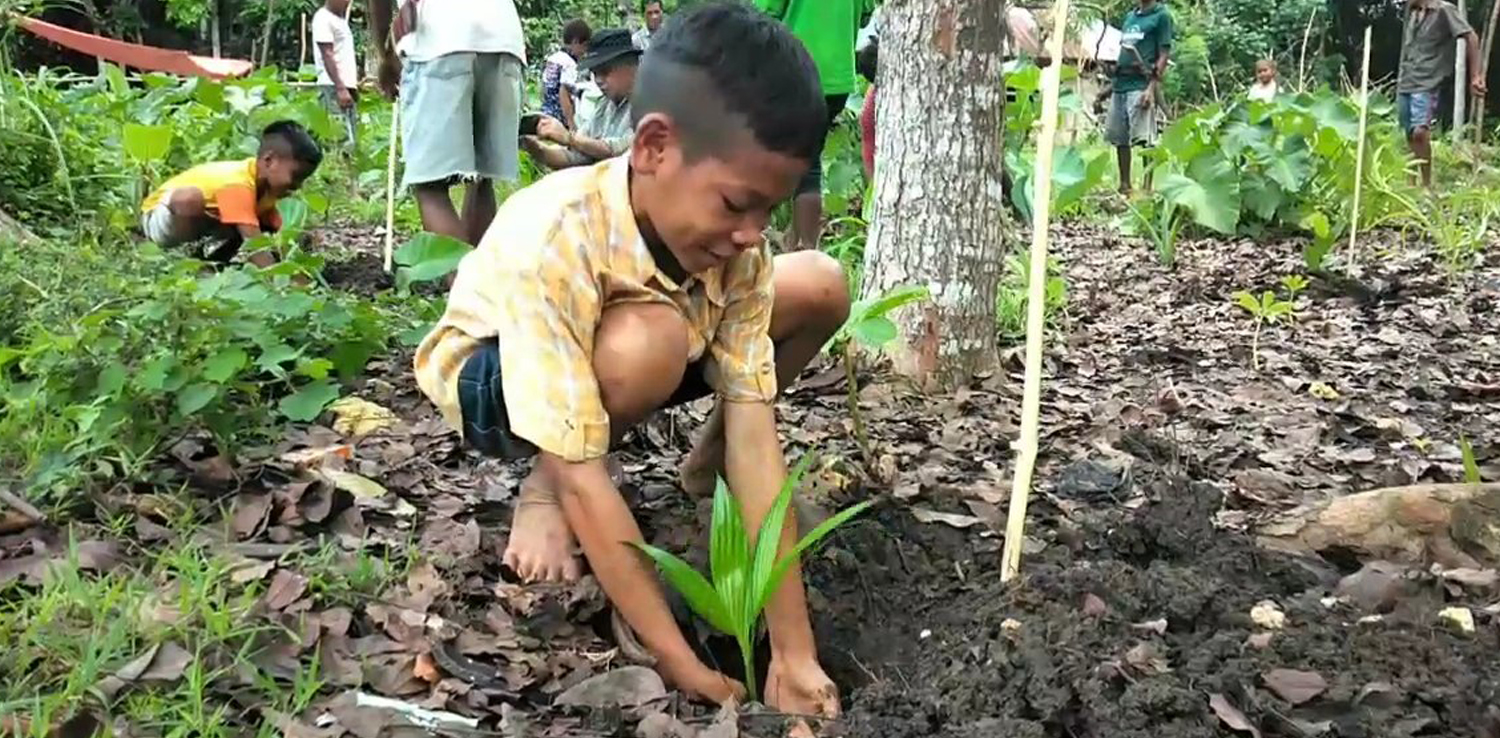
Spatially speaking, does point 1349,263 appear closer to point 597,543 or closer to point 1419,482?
point 1419,482

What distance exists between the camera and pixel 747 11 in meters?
1.86

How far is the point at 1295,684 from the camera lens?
5.16 feet

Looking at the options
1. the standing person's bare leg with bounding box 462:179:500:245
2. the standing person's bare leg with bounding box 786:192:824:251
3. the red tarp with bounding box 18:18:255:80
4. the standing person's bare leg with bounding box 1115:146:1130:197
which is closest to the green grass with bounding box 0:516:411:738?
the standing person's bare leg with bounding box 462:179:500:245

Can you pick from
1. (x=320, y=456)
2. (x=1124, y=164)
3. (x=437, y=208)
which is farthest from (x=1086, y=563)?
(x=1124, y=164)

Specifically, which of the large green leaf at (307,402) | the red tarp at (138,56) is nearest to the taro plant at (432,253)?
the large green leaf at (307,402)

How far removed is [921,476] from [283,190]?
3.04 metres

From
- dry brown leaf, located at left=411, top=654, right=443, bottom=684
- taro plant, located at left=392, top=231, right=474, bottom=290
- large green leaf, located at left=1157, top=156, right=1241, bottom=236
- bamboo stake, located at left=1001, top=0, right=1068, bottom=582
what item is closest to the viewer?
bamboo stake, located at left=1001, top=0, right=1068, bottom=582

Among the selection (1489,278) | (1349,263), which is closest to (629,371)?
(1349,263)

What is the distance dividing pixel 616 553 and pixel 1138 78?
8064 mm

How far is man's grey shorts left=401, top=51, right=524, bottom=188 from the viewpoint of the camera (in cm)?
414

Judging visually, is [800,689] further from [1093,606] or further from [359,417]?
[359,417]

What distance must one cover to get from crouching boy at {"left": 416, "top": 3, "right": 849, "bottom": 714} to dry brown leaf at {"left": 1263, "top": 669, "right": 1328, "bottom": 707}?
0.59 meters

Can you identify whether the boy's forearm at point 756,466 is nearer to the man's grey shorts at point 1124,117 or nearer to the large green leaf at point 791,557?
the large green leaf at point 791,557

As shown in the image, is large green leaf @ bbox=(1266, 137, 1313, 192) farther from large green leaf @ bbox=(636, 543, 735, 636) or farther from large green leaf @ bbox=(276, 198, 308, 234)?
large green leaf @ bbox=(636, 543, 735, 636)
